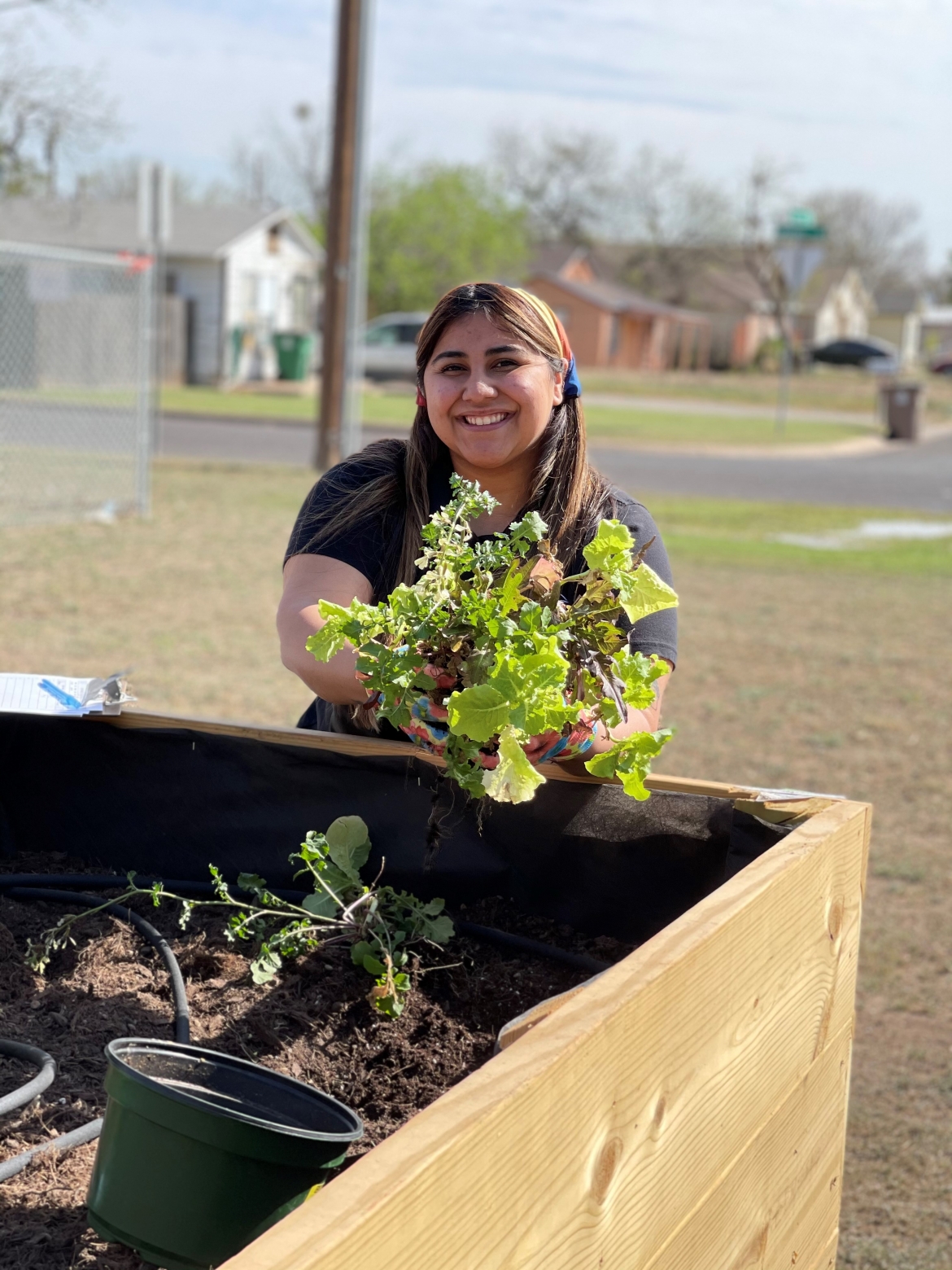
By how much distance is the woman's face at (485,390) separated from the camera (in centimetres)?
221

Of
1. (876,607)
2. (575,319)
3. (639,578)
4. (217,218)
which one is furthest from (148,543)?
(575,319)

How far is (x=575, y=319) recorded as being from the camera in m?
61.5

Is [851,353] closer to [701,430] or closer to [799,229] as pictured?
[701,430]

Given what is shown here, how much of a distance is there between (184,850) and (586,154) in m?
78.9

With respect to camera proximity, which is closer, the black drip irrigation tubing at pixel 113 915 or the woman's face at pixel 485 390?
the black drip irrigation tubing at pixel 113 915

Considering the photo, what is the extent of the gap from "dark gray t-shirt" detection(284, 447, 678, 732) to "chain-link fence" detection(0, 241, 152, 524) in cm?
741

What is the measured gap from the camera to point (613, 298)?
6391 cm

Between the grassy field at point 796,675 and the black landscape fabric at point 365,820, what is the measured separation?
1260 millimetres

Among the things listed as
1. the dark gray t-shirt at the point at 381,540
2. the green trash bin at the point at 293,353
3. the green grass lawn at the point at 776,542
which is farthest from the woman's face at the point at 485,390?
the green trash bin at the point at 293,353

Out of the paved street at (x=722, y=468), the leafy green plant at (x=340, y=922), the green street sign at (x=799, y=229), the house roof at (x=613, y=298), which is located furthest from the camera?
the house roof at (x=613, y=298)

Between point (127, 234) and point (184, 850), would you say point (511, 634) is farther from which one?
point (127, 234)

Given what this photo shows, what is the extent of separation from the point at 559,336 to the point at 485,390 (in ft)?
0.71

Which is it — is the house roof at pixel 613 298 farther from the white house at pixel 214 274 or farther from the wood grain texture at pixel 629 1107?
the wood grain texture at pixel 629 1107

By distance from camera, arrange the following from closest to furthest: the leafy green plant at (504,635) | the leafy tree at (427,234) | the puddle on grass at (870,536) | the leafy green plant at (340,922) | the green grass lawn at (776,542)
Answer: the leafy green plant at (504,635) → the leafy green plant at (340,922) → the green grass lawn at (776,542) → the puddle on grass at (870,536) → the leafy tree at (427,234)
